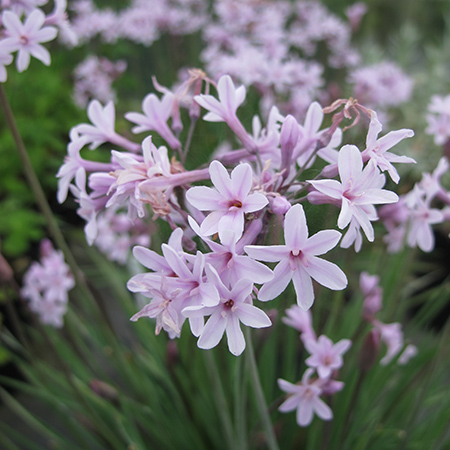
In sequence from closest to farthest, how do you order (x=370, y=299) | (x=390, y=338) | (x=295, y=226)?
(x=295, y=226), (x=370, y=299), (x=390, y=338)

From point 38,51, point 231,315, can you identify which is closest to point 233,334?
point 231,315

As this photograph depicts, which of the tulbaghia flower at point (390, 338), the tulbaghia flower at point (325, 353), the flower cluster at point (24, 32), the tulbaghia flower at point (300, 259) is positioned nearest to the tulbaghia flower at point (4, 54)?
the flower cluster at point (24, 32)

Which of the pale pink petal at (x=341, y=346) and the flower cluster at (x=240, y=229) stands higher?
the flower cluster at (x=240, y=229)

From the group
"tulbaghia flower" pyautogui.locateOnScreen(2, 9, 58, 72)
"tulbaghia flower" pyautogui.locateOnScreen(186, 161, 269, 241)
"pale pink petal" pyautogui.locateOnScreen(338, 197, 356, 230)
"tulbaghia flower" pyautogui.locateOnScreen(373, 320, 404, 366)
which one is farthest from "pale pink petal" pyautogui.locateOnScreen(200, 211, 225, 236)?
"tulbaghia flower" pyautogui.locateOnScreen(373, 320, 404, 366)

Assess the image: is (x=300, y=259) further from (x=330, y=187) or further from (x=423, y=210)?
(x=423, y=210)

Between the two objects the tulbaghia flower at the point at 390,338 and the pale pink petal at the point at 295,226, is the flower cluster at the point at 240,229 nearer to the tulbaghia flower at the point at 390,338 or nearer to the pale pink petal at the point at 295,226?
the pale pink petal at the point at 295,226

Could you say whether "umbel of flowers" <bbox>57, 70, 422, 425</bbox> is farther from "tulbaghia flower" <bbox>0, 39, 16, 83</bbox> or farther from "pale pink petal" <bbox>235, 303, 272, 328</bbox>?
"tulbaghia flower" <bbox>0, 39, 16, 83</bbox>
